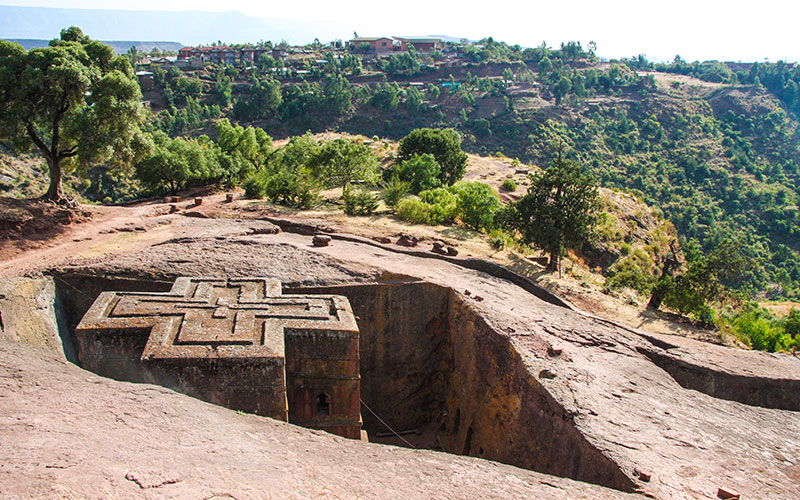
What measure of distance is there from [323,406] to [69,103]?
583 inches

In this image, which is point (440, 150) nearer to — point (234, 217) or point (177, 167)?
point (177, 167)

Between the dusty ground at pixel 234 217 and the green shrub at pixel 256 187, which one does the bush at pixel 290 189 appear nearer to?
the green shrub at pixel 256 187

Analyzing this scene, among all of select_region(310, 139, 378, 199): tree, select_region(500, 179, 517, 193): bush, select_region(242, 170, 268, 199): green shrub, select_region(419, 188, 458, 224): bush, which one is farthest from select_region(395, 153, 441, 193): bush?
select_region(242, 170, 268, 199): green shrub

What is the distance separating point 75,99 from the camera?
61.6ft

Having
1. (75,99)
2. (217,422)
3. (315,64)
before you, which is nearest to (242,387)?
(217,422)

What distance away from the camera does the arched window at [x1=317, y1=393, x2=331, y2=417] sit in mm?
11051

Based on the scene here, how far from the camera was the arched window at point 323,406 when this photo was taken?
11.1 metres

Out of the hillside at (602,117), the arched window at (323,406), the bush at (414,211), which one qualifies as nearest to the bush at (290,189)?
the bush at (414,211)

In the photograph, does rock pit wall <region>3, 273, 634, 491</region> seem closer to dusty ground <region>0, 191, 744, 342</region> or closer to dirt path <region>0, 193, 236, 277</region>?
dirt path <region>0, 193, 236, 277</region>

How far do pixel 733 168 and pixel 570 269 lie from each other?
53.1 m

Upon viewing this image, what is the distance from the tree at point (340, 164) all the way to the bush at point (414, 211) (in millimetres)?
5941

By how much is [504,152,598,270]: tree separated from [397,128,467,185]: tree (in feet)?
46.1

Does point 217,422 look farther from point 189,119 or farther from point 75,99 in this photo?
point 189,119

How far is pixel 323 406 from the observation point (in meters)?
11.2
